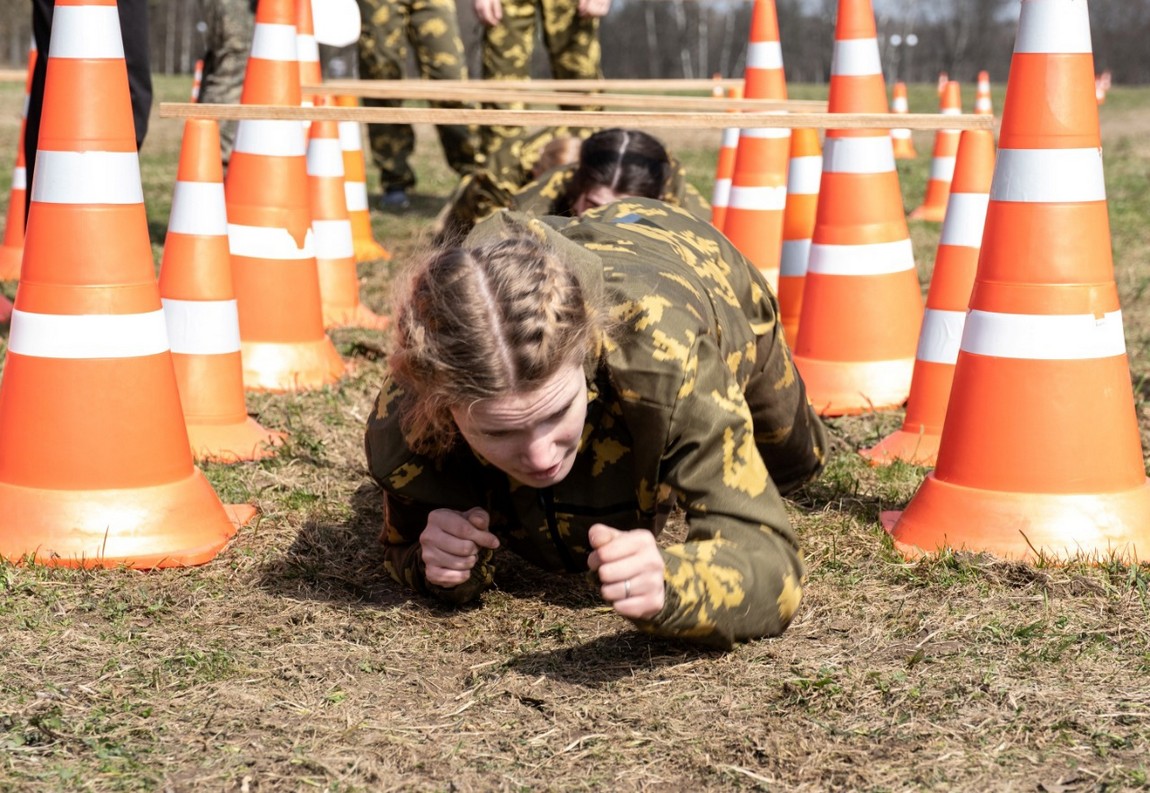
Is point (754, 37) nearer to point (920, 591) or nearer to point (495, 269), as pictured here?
point (920, 591)

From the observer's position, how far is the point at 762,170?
5.51m

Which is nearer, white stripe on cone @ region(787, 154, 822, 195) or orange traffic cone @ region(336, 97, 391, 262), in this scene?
white stripe on cone @ region(787, 154, 822, 195)

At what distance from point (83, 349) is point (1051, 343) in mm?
2007

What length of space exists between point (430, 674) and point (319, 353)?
7.22 feet

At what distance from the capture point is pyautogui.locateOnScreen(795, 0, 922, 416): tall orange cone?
4.14 meters

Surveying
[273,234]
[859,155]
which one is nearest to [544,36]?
[273,234]

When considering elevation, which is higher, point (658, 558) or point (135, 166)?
point (135, 166)

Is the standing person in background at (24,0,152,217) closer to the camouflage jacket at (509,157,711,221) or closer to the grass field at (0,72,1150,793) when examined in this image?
the camouflage jacket at (509,157,711,221)

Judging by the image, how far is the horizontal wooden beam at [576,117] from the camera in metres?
3.11

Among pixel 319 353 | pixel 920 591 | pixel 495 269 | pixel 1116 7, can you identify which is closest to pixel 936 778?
pixel 920 591

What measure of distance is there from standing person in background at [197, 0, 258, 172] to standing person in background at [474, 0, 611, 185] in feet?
5.33

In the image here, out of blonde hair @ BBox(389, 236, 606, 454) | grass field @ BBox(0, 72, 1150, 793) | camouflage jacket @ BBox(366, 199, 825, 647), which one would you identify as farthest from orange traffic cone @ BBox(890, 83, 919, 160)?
blonde hair @ BBox(389, 236, 606, 454)

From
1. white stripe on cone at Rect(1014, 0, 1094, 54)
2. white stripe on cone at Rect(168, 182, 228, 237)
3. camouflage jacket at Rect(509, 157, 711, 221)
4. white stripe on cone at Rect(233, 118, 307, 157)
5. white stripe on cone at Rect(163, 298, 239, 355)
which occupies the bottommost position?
white stripe on cone at Rect(163, 298, 239, 355)

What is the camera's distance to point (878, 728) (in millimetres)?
2121
